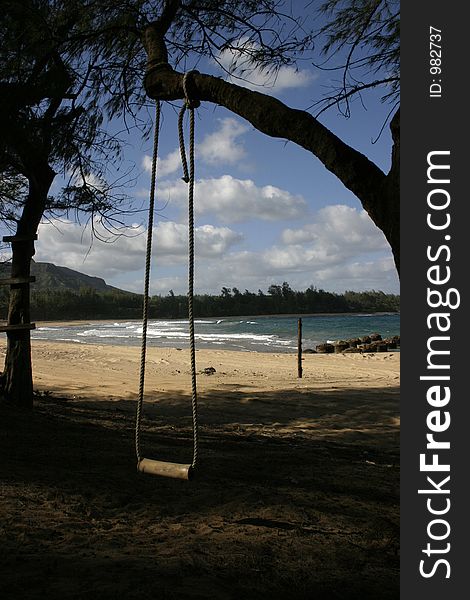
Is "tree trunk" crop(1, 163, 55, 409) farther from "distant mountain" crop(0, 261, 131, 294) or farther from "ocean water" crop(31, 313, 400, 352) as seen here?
"distant mountain" crop(0, 261, 131, 294)

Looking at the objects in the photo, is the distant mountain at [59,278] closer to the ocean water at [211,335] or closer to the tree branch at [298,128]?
the ocean water at [211,335]

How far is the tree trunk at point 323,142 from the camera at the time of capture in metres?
2.56

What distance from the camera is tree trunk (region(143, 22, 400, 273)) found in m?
2.56

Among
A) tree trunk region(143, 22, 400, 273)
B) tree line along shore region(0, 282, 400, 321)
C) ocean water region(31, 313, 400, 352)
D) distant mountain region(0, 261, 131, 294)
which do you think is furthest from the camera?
distant mountain region(0, 261, 131, 294)

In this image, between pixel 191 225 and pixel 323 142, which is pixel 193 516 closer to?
pixel 191 225

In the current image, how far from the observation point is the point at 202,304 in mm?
78375

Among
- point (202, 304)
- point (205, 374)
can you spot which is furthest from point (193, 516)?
point (202, 304)

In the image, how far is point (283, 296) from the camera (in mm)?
82312

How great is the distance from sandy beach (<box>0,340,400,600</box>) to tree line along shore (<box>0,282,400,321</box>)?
56822mm

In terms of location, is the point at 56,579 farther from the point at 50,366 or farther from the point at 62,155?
the point at 50,366

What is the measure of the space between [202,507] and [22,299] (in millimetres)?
4047

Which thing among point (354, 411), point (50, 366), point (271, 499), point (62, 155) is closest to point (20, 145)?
point (62, 155)

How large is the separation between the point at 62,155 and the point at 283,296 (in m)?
76.3

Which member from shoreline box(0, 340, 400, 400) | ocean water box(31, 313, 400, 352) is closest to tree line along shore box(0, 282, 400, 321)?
ocean water box(31, 313, 400, 352)
